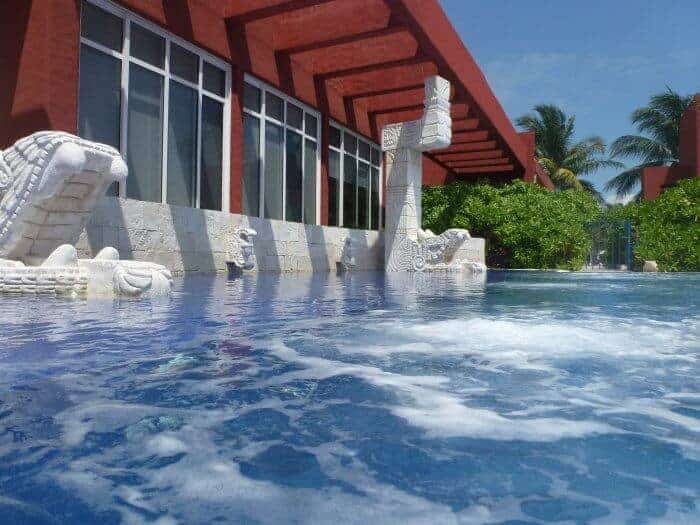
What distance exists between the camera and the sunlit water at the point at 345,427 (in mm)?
1088

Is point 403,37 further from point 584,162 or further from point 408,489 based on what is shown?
point 584,162

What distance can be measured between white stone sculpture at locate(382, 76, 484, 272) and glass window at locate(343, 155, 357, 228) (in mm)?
1181

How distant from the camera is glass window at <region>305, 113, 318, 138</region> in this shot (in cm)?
1371

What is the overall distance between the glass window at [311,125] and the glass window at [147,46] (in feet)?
15.5

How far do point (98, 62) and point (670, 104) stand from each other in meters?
33.3

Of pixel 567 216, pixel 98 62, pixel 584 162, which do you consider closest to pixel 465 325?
pixel 98 62

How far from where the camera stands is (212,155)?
1066 centimetres

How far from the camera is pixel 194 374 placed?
2.08m

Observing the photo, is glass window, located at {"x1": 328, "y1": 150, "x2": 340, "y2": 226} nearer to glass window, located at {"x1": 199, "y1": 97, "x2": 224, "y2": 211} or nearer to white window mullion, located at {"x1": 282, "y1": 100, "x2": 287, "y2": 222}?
white window mullion, located at {"x1": 282, "y1": 100, "x2": 287, "y2": 222}

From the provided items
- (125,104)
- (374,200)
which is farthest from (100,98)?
(374,200)

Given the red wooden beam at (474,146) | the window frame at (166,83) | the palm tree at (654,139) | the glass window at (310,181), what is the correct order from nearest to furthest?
the window frame at (166,83), the glass window at (310,181), the red wooden beam at (474,146), the palm tree at (654,139)

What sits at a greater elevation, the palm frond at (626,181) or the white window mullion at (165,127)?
the palm frond at (626,181)

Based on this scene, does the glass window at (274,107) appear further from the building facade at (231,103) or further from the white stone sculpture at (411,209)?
the white stone sculpture at (411,209)

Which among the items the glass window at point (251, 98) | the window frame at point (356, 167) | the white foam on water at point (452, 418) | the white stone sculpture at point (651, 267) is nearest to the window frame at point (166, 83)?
the glass window at point (251, 98)
